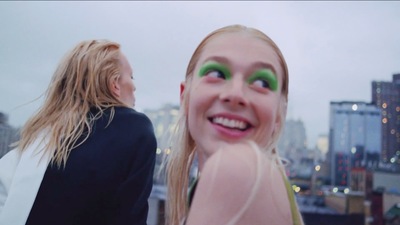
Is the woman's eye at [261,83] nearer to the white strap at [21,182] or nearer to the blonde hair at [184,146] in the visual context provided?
the blonde hair at [184,146]

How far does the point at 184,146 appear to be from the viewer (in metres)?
0.96

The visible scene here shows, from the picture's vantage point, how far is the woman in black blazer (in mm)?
1062

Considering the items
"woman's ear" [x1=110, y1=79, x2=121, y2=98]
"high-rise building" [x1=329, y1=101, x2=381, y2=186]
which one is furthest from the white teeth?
"high-rise building" [x1=329, y1=101, x2=381, y2=186]

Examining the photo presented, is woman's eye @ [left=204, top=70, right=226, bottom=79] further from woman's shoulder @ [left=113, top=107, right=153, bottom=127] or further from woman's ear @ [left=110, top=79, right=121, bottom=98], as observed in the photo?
woman's ear @ [left=110, top=79, right=121, bottom=98]

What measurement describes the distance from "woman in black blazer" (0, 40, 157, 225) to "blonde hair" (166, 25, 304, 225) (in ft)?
0.77

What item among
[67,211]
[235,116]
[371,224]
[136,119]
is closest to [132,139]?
[136,119]

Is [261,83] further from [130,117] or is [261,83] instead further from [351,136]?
[351,136]

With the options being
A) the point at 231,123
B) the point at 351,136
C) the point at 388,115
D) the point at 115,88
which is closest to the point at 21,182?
the point at 115,88

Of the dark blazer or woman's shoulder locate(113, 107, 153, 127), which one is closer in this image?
the dark blazer

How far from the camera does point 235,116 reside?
78 centimetres

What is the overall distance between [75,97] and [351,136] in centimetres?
5457

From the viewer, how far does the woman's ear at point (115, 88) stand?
1.32m

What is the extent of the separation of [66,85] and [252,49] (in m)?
0.75

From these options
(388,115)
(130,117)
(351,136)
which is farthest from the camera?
(351,136)
